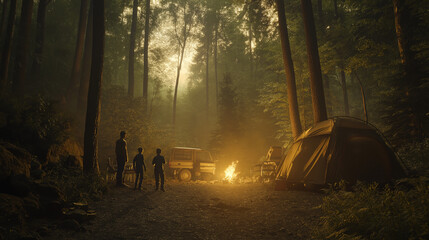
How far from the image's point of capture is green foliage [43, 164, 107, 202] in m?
6.90

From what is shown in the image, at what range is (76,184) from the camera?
25.7ft

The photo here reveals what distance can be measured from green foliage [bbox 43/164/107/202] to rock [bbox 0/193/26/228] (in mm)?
1500

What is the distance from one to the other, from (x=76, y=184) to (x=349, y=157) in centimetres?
899

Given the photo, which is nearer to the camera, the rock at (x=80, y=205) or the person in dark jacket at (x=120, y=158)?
the rock at (x=80, y=205)

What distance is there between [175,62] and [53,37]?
18.4m

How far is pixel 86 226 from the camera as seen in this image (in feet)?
18.1

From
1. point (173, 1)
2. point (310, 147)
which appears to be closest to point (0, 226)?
point (310, 147)

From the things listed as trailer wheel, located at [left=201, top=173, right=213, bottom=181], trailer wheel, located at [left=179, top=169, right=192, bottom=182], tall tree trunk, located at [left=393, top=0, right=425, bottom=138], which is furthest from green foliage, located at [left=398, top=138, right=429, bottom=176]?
trailer wheel, located at [left=179, top=169, right=192, bottom=182]

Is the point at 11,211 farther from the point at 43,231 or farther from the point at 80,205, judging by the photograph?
the point at 80,205

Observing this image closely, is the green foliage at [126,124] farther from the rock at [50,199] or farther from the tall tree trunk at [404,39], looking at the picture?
the tall tree trunk at [404,39]

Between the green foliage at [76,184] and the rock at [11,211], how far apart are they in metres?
1.50

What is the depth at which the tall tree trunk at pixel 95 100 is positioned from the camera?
9.73 metres

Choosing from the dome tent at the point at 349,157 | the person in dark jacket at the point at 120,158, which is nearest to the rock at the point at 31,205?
the person in dark jacket at the point at 120,158

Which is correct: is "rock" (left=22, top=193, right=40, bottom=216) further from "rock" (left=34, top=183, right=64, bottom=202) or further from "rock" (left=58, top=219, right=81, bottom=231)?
"rock" (left=58, top=219, right=81, bottom=231)
